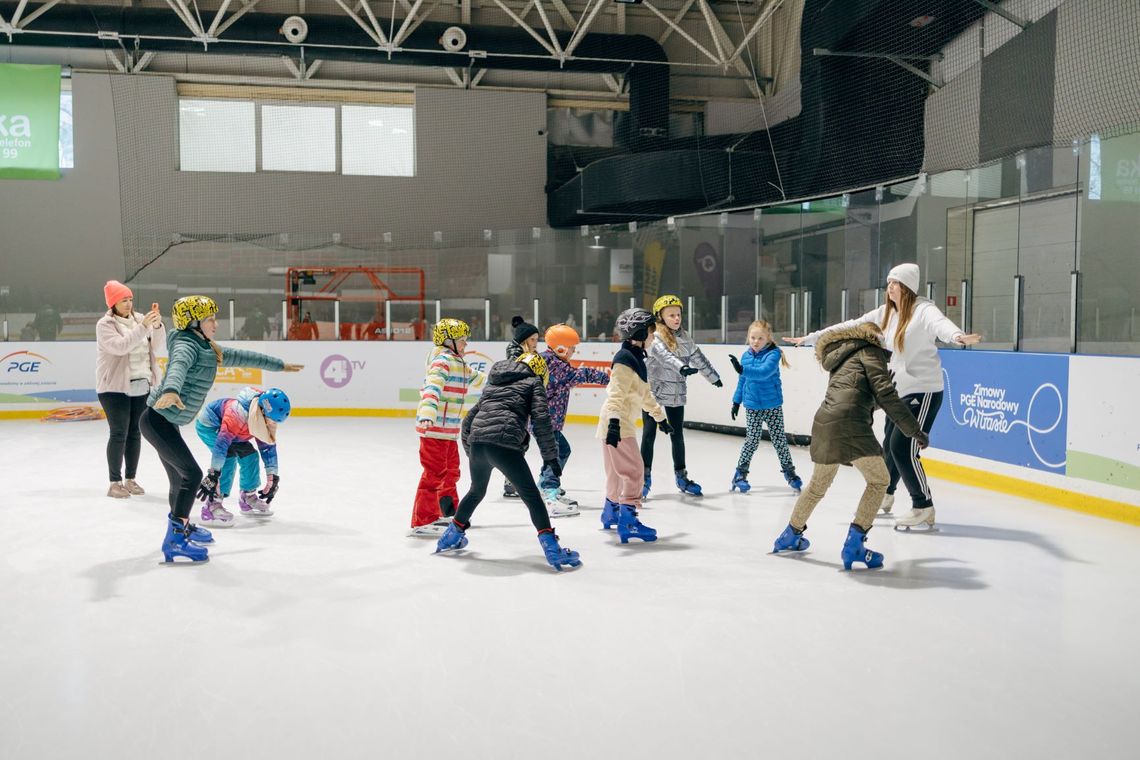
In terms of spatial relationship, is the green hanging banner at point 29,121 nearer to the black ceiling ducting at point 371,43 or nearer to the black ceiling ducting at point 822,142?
the black ceiling ducting at point 371,43

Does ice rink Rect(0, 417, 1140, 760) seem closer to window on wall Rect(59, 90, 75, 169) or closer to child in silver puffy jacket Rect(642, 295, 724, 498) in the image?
child in silver puffy jacket Rect(642, 295, 724, 498)

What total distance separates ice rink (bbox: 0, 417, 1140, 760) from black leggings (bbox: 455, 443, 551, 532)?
0.28 meters

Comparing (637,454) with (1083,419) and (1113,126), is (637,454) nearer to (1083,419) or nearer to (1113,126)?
(1083,419)

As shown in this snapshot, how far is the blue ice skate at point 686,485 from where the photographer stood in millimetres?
6569

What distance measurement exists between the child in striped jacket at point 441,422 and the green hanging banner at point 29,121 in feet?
35.6

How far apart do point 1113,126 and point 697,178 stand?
254 inches

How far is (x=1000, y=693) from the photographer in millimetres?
2891

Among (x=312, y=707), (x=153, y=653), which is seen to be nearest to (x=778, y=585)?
(x=312, y=707)

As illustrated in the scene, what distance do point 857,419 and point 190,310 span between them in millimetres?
3164

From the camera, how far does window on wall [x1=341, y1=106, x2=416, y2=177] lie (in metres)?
17.4

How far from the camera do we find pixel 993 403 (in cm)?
693

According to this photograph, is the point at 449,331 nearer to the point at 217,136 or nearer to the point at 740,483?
the point at 740,483

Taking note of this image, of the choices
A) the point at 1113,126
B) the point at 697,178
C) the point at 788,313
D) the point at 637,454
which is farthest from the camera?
the point at 697,178

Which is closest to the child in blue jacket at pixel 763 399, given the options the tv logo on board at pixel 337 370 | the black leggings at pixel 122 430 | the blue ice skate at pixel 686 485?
the blue ice skate at pixel 686 485
